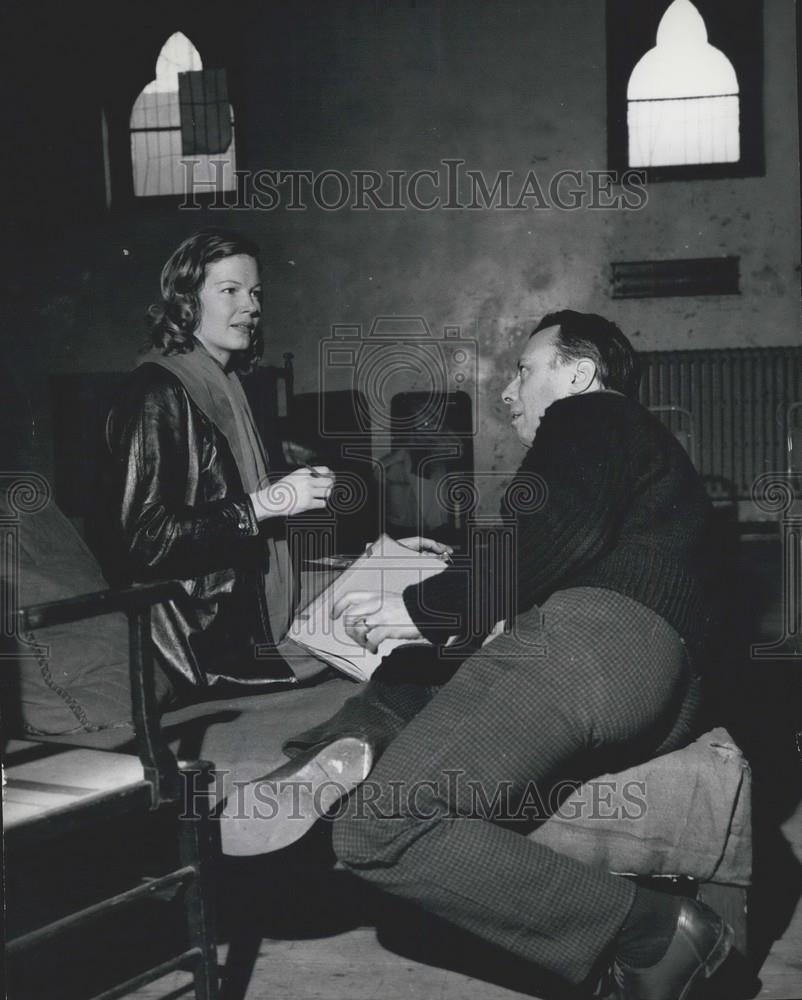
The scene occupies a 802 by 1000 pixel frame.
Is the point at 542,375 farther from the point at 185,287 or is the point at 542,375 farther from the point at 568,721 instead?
the point at 185,287

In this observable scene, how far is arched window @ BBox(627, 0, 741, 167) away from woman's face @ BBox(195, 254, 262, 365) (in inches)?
224

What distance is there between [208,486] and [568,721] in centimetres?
117

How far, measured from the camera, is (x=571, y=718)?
1.68 metres

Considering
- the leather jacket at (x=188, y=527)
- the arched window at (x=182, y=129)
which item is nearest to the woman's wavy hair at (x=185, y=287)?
the leather jacket at (x=188, y=527)

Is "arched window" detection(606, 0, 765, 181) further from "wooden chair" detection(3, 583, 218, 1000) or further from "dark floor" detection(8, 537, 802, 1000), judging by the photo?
"wooden chair" detection(3, 583, 218, 1000)

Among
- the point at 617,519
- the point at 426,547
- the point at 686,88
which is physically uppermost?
the point at 686,88

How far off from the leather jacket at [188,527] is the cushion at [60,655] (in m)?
0.15

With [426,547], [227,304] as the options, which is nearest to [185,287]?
[227,304]

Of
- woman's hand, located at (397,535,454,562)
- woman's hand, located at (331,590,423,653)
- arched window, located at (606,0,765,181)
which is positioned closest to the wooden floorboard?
woman's hand, located at (331,590,423,653)

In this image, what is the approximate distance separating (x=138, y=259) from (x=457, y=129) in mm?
2682

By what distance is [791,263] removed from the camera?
759cm

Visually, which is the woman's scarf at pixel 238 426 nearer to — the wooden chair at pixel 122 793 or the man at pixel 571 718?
the wooden chair at pixel 122 793

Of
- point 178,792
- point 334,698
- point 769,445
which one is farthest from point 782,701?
point 769,445

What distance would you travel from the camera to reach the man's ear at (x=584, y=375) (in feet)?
6.74
